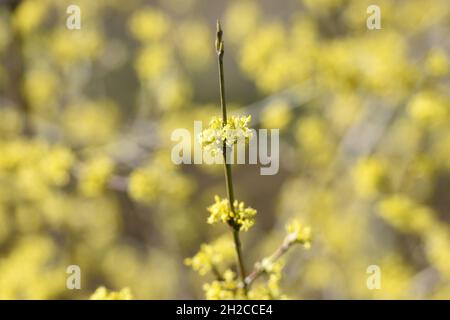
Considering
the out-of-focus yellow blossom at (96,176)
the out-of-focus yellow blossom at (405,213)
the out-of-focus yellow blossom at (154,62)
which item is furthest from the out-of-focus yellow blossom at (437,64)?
the out-of-focus yellow blossom at (96,176)

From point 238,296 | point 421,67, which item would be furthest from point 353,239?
point 238,296

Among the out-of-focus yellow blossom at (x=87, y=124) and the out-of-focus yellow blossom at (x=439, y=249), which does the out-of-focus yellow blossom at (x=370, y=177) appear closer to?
the out-of-focus yellow blossom at (x=439, y=249)

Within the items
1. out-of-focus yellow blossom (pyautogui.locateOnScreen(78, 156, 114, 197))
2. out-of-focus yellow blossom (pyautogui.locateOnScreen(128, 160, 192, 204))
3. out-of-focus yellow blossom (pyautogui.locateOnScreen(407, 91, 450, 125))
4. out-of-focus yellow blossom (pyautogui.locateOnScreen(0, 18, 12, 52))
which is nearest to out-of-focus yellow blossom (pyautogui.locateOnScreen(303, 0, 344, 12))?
out-of-focus yellow blossom (pyautogui.locateOnScreen(407, 91, 450, 125))

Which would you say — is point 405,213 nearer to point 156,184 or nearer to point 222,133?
point 156,184
